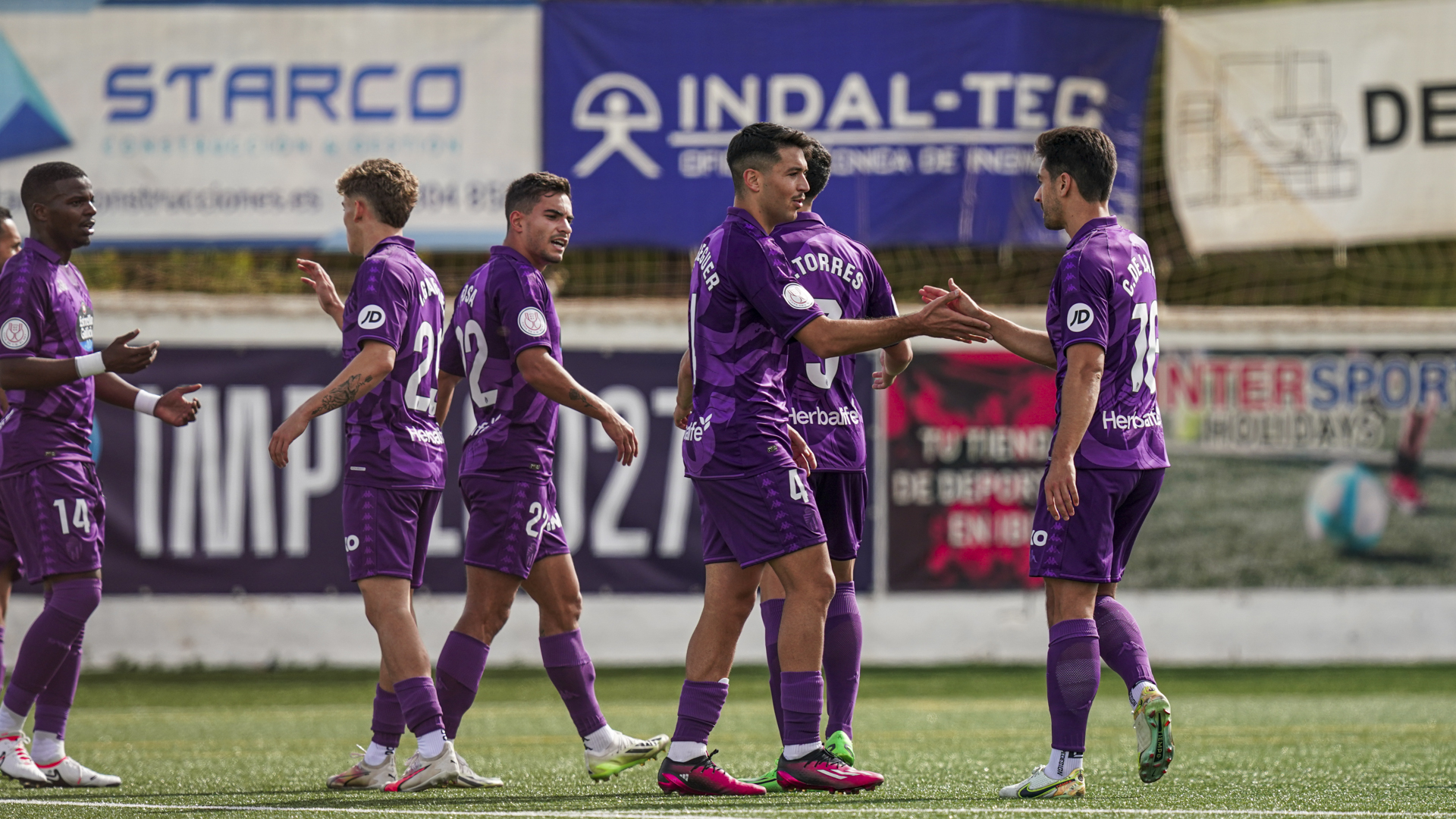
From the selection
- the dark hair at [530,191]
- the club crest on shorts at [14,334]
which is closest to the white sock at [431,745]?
the dark hair at [530,191]

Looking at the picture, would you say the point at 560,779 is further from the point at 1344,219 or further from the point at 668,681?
the point at 1344,219

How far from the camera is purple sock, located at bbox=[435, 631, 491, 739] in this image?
19.3 feet

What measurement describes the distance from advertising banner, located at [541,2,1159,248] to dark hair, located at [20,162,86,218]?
7093 mm

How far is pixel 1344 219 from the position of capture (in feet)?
43.9

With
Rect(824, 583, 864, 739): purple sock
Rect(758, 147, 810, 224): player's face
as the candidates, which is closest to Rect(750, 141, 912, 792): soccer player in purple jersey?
Rect(824, 583, 864, 739): purple sock

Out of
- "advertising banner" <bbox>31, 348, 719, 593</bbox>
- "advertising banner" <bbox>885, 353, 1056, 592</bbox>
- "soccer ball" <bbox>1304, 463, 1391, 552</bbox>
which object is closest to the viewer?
"advertising banner" <bbox>31, 348, 719, 593</bbox>

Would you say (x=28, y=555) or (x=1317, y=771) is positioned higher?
(x=28, y=555)

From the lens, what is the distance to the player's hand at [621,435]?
5.39 meters

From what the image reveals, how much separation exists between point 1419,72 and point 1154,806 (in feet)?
33.9

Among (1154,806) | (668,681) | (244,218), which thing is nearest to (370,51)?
(244,218)

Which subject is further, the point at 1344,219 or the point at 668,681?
the point at 1344,219

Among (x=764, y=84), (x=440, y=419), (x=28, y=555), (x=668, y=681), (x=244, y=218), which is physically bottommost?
(x=668, y=681)

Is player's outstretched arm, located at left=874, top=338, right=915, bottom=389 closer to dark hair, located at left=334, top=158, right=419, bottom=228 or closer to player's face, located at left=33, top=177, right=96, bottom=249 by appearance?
dark hair, located at left=334, top=158, right=419, bottom=228

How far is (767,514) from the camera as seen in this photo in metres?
5.05
